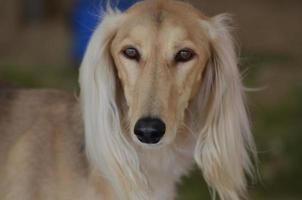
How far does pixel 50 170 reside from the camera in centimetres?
408

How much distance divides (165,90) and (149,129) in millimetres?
194

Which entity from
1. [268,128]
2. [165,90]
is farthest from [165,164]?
[268,128]

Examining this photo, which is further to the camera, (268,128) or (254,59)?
(254,59)

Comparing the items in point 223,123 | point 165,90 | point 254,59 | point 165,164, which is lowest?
point 254,59

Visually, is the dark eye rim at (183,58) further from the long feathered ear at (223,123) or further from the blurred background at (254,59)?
the blurred background at (254,59)

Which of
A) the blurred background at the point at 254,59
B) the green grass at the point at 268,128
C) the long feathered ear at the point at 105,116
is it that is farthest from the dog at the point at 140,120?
the blurred background at the point at 254,59

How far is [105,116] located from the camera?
156 inches

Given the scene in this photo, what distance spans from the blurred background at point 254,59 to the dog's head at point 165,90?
2.02 m

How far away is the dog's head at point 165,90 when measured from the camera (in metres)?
3.83

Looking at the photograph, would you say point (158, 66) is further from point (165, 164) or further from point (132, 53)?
point (165, 164)

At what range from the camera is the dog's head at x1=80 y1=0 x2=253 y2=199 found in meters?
3.83

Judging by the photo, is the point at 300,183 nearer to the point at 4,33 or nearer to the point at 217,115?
the point at 217,115

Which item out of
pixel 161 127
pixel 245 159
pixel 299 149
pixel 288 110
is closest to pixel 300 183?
pixel 299 149

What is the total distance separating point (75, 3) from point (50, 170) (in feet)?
16.6
